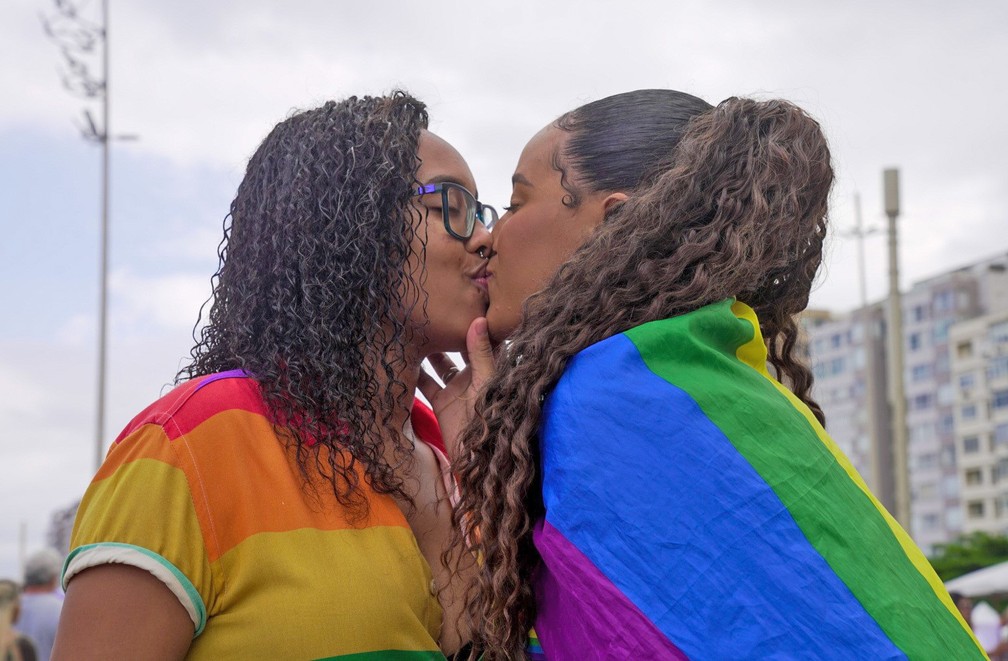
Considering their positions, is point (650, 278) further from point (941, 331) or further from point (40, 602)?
point (941, 331)

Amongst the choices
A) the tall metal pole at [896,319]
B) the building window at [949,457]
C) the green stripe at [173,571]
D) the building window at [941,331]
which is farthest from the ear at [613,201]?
the building window at [949,457]

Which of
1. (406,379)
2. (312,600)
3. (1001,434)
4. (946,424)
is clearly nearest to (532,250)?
(406,379)

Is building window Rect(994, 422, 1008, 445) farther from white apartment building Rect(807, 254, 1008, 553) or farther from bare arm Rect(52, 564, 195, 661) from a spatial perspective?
bare arm Rect(52, 564, 195, 661)

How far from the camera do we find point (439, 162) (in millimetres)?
3094

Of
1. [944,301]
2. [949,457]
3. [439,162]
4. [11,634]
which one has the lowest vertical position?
[949,457]

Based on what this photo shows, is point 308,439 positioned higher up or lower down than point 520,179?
lower down

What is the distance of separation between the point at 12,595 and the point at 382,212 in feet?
22.5

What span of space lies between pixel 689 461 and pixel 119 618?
115cm

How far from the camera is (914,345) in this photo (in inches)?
3199

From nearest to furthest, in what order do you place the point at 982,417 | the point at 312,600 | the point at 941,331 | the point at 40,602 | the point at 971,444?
the point at 312,600 < the point at 40,602 < the point at 982,417 < the point at 971,444 < the point at 941,331

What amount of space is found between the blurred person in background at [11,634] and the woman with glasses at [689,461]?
677 centimetres

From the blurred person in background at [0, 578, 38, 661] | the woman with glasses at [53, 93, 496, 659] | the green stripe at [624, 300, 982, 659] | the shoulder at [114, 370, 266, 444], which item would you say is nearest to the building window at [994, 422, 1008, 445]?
the blurred person in background at [0, 578, 38, 661]

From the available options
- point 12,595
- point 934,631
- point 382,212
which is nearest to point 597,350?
point 934,631

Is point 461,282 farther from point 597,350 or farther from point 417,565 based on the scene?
point 597,350
